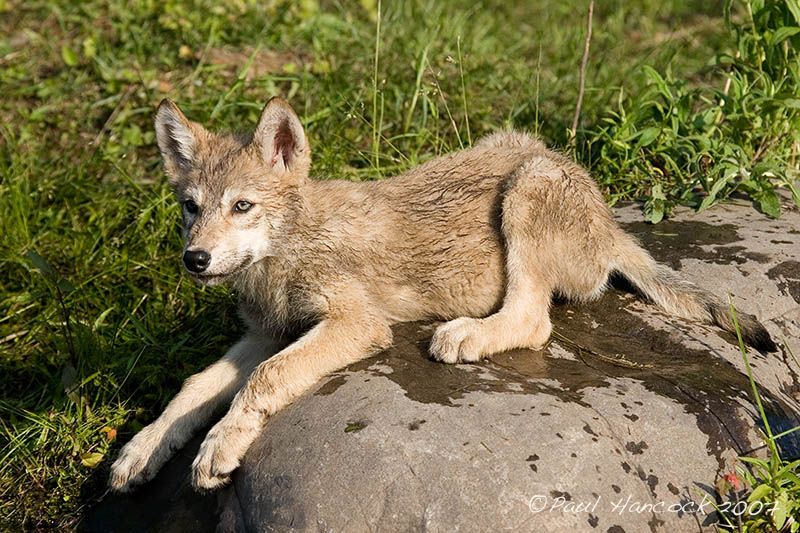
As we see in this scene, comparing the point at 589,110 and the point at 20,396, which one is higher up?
the point at 589,110

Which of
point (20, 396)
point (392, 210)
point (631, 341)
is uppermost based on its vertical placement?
point (392, 210)

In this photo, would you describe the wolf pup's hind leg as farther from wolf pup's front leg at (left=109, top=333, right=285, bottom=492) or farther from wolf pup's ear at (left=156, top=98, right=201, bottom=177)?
wolf pup's ear at (left=156, top=98, right=201, bottom=177)

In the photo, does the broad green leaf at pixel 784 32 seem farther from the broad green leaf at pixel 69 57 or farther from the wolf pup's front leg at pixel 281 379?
the broad green leaf at pixel 69 57

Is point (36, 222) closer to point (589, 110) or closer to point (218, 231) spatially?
point (218, 231)

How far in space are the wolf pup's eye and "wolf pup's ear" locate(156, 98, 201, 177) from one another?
1.40ft

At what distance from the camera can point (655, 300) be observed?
15.1 ft

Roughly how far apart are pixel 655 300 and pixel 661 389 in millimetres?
817

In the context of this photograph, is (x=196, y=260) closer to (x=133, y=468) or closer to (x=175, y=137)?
(x=175, y=137)

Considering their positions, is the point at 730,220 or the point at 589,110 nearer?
the point at 730,220

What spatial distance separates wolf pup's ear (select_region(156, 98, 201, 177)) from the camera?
4.55 meters

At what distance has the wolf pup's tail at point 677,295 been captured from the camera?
4.35 metres

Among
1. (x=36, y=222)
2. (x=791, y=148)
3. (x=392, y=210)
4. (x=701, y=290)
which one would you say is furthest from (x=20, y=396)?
(x=791, y=148)

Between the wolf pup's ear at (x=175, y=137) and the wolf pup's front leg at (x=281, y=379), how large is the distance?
43.3 inches

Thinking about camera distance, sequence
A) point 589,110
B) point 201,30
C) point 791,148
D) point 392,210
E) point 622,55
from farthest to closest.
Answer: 1. point 622,55
2. point 201,30
3. point 589,110
4. point 791,148
5. point 392,210
